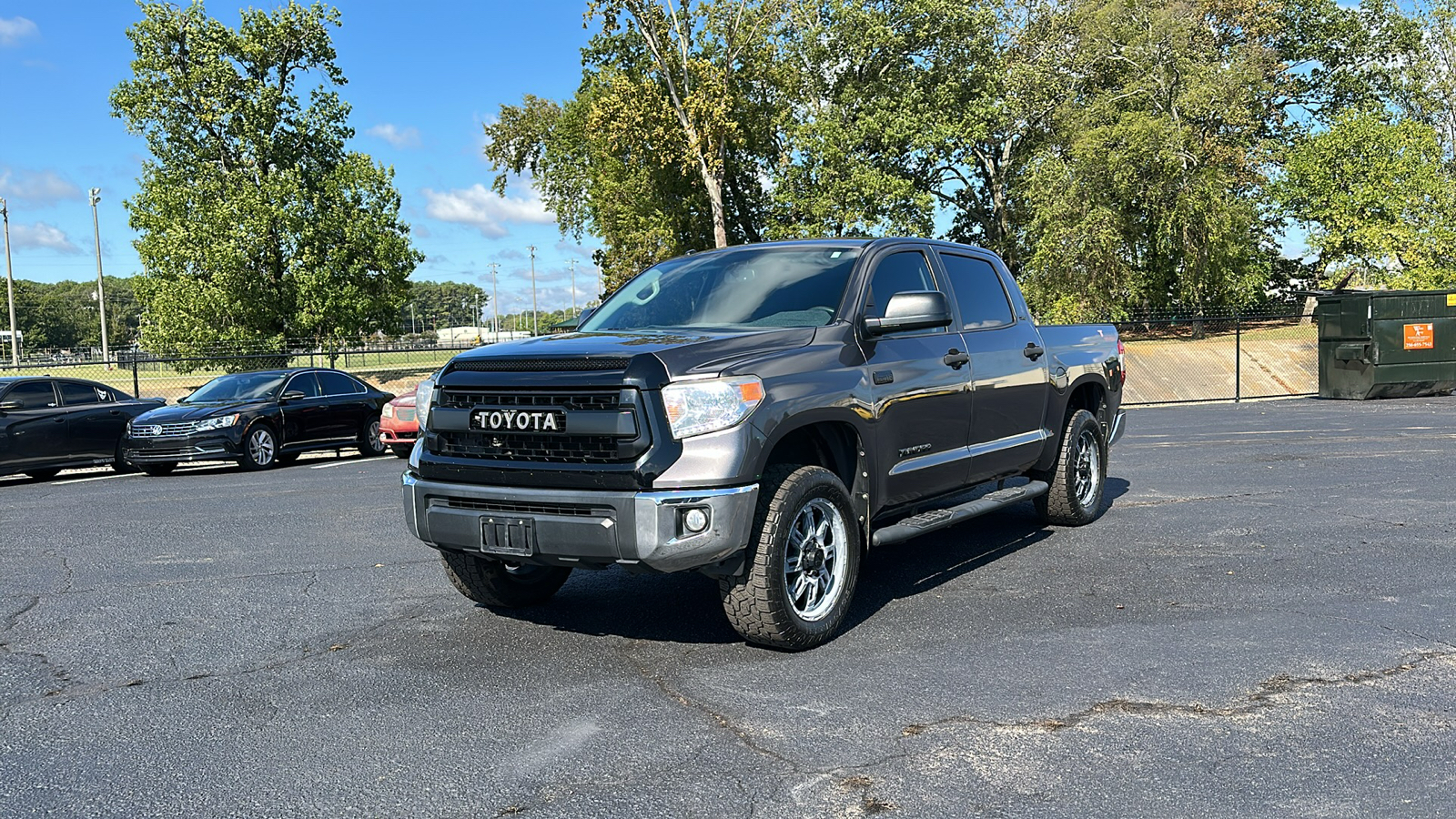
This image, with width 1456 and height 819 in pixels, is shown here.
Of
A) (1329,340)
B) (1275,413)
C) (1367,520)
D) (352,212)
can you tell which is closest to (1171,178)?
(1329,340)

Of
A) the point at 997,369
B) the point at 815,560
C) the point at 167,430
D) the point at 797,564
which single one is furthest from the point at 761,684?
the point at 167,430

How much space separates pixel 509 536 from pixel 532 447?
421 millimetres

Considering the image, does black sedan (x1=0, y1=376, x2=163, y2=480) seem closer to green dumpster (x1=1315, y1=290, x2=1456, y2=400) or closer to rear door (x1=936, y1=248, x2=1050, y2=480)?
rear door (x1=936, y1=248, x2=1050, y2=480)

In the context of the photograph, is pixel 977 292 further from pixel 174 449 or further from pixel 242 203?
pixel 242 203

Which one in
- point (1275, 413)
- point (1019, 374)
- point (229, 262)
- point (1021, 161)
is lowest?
point (1275, 413)

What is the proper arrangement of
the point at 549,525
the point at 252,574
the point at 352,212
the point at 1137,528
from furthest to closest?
the point at 352,212, the point at 1137,528, the point at 252,574, the point at 549,525

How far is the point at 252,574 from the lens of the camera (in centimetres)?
734

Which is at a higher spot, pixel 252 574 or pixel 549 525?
pixel 549 525

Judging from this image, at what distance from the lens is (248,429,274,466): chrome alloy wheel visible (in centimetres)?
1584

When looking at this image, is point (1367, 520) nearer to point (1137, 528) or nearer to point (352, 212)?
point (1137, 528)

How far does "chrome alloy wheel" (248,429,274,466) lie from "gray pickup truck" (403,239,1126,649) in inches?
428

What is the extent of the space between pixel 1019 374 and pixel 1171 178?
31878 mm

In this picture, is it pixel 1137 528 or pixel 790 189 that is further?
pixel 790 189

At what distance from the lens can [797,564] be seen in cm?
535
